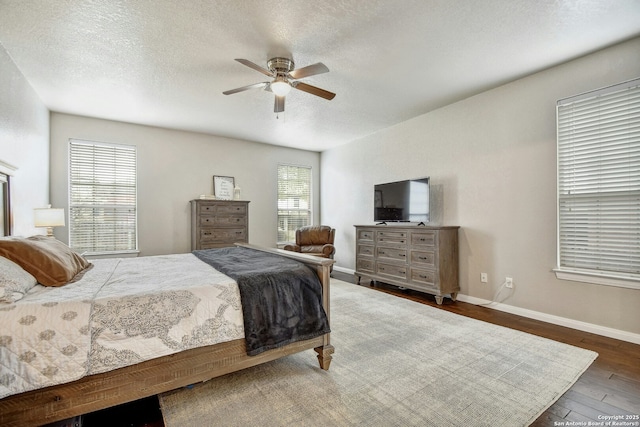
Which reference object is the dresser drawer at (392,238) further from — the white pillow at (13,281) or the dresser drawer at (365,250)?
the white pillow at (13,281)

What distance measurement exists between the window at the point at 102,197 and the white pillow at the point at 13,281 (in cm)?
344

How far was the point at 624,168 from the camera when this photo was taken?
2.71m

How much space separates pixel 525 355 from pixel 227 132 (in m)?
5.26

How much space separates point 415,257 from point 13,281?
3.98m

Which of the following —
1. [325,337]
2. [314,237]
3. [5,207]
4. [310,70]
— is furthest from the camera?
[314,237]

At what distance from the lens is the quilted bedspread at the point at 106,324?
1.35 meters

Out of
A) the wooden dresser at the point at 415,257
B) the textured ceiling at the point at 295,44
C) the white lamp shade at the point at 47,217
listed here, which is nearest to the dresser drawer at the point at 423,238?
the wooden dresser at the point at 415,257

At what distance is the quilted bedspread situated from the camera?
1.35m

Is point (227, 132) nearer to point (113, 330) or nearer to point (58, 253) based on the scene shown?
point (58, 253)

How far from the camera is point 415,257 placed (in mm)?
4184

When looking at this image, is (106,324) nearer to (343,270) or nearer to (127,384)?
(127,384)

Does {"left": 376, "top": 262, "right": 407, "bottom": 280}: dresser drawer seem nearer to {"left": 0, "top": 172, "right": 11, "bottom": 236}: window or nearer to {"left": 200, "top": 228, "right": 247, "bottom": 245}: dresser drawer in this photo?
{"left": 200, "top": 228, "right": 247, "bottom": 245}: dresser drawer

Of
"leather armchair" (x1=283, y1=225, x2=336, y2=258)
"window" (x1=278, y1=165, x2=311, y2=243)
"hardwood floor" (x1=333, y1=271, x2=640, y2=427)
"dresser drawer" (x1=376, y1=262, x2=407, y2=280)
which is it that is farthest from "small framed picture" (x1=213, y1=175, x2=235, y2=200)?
"hardwood floor" (x1=333, y1=271, x2=640, y2=427)

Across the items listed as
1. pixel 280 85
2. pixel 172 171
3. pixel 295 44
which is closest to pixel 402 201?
pixel 280 85
